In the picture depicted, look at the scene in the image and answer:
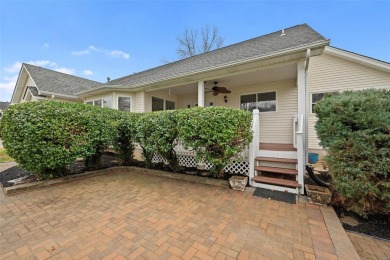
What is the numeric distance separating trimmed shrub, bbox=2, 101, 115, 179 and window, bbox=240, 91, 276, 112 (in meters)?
6.36

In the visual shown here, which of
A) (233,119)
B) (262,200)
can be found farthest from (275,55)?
(262,200)

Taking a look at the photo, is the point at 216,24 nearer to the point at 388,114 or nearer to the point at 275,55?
the point at 275,55

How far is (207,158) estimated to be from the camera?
4379mm

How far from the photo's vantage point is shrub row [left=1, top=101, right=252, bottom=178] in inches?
162

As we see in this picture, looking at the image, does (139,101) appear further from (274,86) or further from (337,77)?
(337,77)

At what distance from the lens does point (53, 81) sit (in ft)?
44.0

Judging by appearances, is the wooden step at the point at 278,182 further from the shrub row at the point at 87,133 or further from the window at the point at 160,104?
the window at the point at 160,104

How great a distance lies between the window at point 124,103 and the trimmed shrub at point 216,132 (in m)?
5.67

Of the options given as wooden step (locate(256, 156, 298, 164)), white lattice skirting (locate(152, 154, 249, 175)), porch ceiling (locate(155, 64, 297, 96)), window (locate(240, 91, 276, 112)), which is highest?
porch ceiling (locate(155, 64, 297, 96))

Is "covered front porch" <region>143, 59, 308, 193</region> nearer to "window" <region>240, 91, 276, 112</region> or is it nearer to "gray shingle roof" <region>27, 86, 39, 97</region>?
"window" <region>240, 91, 276, 112</region>

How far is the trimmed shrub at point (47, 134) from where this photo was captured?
13.5 feet

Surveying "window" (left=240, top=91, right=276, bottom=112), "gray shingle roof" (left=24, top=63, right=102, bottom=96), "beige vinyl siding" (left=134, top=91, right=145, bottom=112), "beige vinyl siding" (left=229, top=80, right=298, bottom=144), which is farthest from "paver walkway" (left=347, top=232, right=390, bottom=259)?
"gray shingle roof" (left=24, top=63, right=102, bottom=96)

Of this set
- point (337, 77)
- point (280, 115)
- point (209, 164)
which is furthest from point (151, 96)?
point (337, 77)

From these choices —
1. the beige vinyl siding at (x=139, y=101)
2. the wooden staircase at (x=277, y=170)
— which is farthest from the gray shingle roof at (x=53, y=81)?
the wooden staircase at (x=277, y=170)
